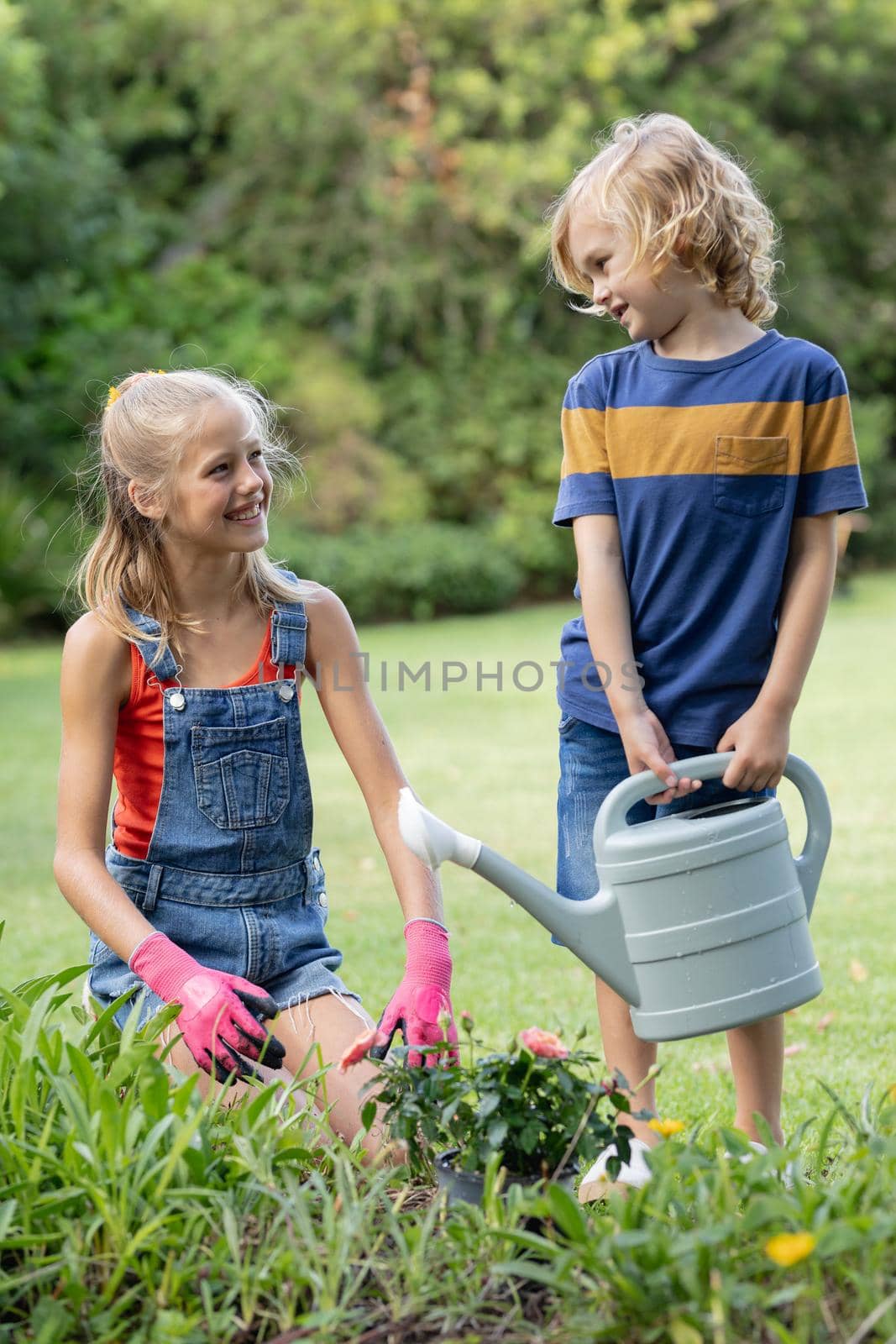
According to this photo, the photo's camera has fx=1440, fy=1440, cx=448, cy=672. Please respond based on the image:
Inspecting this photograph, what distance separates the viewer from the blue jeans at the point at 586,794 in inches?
89.9

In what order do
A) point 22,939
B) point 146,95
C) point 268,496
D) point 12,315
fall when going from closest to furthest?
point 268,496 < point 22,939 < point 12,315 < point 146,95

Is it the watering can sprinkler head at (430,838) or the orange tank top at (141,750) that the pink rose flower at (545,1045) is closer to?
the watering can sprinkler head at (430,838)

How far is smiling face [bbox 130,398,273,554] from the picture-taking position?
87.0 inches

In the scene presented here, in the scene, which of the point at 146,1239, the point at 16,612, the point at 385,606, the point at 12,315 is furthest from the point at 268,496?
the point at 12,315

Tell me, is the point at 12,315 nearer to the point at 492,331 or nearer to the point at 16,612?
the point at 16,612

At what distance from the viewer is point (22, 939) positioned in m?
3.91

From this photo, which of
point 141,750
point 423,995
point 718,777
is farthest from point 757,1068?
point 141,750

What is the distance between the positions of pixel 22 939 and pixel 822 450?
268 cm

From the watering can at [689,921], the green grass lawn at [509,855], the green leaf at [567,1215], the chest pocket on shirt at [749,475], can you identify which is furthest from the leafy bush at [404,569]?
the green leaf at [567,1215]

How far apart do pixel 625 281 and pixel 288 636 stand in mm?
763

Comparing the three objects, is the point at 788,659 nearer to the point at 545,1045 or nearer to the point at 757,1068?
the point at 757,1068

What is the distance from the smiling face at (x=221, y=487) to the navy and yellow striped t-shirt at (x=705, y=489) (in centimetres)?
49

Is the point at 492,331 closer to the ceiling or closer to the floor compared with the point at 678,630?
closer to the ceiling

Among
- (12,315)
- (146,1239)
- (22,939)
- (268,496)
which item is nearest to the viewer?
(146,1239)
